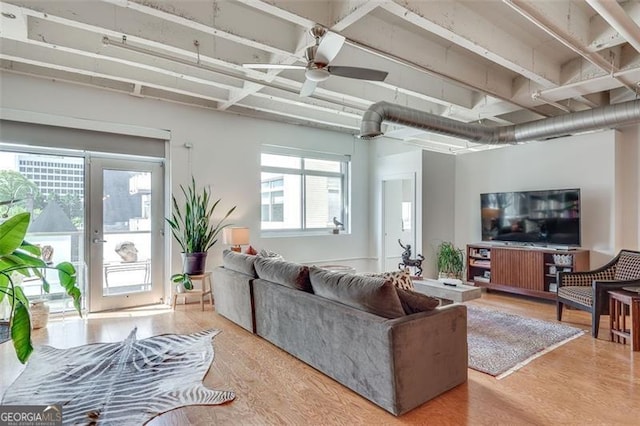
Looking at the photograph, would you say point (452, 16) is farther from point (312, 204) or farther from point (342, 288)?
point (312, 204)

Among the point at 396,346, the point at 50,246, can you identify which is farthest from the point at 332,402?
the point at 50,246

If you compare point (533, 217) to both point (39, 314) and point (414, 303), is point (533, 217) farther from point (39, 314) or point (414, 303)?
point (39, 314)

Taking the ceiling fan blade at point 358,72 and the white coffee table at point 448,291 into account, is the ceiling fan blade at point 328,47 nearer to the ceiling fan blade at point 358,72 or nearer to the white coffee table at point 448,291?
the ceiling fan blade at point 358,72

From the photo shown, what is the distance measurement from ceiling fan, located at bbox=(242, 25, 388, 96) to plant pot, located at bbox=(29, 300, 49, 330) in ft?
12.0

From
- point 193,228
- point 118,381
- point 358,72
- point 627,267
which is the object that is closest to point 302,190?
point 193,228

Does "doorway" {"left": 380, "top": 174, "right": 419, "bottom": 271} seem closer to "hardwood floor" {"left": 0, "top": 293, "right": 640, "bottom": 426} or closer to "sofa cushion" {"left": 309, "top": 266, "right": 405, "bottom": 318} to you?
"hardwood floor" {"left": 0, "top": 293, "right": 640, "bottom": 426}

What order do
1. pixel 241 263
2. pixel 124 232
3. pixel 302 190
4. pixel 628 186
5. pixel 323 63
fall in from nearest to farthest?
1. pixel 323 63
2. pixel 241 263
3. pixel 124 232
4. pixel 628 186
5. pixel 302 190

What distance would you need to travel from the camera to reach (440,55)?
4023 millimetres

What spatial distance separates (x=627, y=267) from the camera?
4.36 metres

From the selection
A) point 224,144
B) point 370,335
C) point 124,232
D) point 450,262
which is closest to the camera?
point 370,335

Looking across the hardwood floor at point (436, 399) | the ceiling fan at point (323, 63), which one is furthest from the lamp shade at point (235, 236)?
the ceiling fan at point (323, 63)

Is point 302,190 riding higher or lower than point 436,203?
higher

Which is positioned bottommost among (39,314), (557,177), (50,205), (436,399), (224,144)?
(436,399)

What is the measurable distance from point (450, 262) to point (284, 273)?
4.00 m
